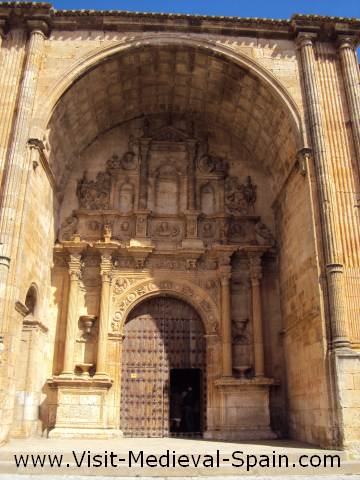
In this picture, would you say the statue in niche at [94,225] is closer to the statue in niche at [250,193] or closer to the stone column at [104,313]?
the stone column at [104,313]

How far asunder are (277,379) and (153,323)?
10.0ft

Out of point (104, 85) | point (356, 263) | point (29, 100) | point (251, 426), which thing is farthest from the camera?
point (104, 85)

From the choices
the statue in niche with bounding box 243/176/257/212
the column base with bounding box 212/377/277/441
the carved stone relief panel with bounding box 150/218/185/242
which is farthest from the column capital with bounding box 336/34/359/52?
the column base with bounding box 212/377/277/441

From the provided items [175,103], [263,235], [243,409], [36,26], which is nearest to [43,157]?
[36,26]

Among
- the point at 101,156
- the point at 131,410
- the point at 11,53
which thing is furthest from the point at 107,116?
the point at 131,410

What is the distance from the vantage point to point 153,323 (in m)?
11.7

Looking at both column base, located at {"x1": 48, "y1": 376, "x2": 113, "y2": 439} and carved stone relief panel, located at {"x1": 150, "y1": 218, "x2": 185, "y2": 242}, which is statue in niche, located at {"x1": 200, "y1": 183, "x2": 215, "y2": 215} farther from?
column base, located at {"x1": 48, "y1": 376, "x2": 113, "y2": 439}

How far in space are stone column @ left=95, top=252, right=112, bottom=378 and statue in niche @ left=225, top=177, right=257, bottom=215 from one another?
336cm

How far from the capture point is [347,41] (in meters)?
10.6

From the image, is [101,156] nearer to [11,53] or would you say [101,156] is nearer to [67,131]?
[67,131]

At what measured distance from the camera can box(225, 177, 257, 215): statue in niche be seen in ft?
41.4

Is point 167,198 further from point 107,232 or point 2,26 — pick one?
point 2,26

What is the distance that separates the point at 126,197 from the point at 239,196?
2859 millimetres

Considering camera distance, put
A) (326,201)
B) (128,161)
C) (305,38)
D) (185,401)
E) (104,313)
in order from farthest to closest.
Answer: (185,401) < (128,161) < (104,313) < (305,38) < (326,201)
